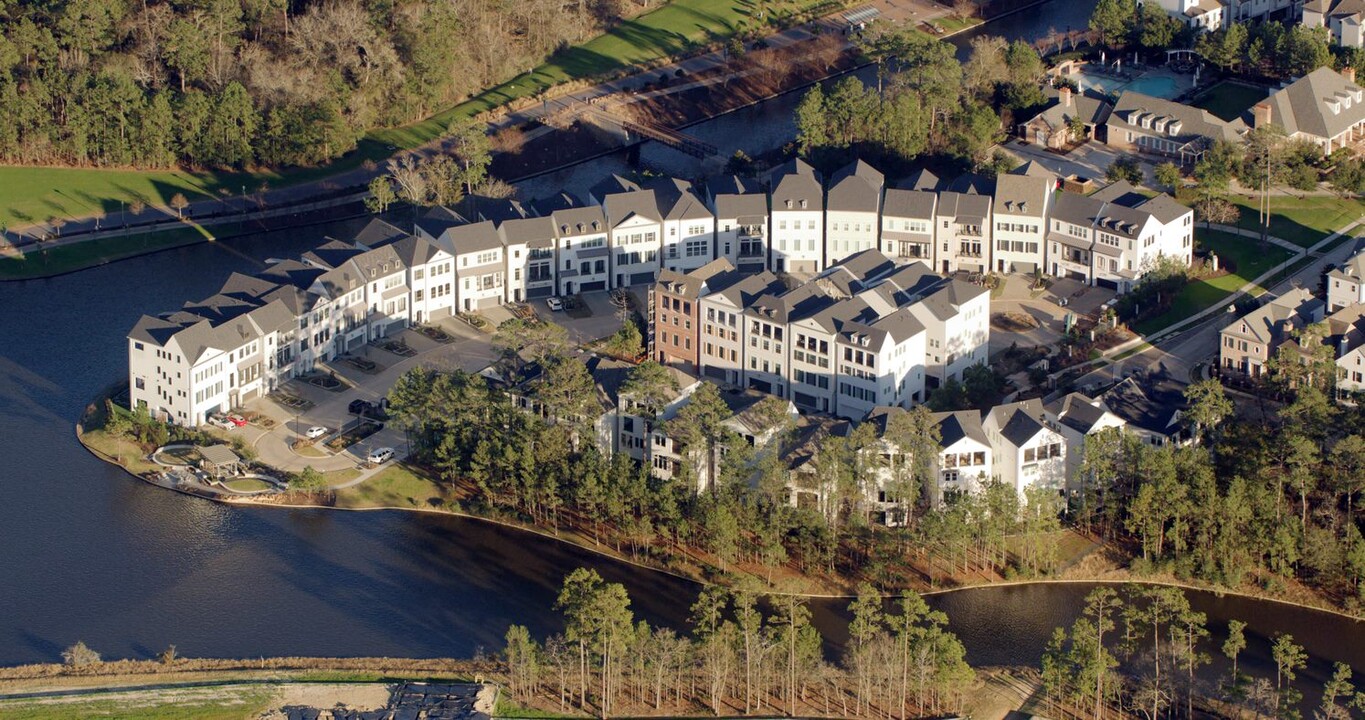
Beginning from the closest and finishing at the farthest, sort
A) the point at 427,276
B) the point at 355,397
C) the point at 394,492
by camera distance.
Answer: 1. the point at 394,492
2. the point at 355,397
3. the point at 427,276

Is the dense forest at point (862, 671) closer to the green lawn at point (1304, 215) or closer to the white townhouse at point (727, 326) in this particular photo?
the white townhouse at point (727, 326)

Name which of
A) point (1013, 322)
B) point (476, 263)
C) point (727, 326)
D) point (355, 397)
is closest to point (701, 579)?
point (727, 326)

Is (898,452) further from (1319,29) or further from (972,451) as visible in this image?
(1319,29)

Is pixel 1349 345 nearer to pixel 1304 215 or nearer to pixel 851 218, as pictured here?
pixel 1304 215

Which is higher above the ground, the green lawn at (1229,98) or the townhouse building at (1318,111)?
the townhouse building at (1318,111)

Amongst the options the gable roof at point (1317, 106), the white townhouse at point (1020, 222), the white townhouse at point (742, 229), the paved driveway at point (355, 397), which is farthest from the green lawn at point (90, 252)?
the gable roof at point (1317, 106)

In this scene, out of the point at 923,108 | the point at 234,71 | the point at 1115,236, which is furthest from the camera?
the point at 234,71
